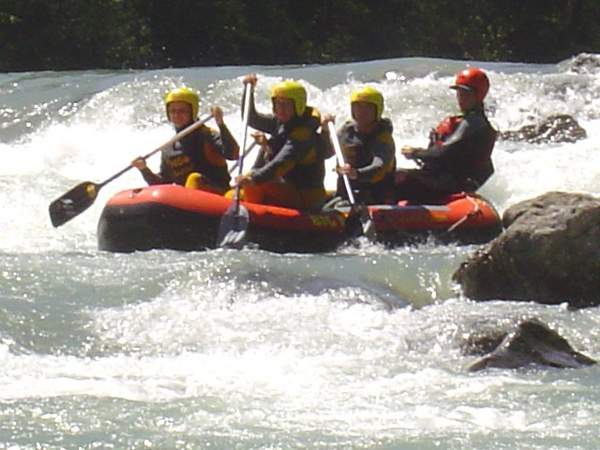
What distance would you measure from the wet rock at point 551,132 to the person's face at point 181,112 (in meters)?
Result: 4.65

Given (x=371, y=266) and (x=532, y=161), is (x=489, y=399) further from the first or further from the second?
(x=532, y=161)

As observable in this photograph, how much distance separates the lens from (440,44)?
94.0 feet

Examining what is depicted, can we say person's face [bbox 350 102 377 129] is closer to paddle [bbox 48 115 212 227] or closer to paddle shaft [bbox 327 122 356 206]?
paddle shaft [bbox 327 122 356 206]

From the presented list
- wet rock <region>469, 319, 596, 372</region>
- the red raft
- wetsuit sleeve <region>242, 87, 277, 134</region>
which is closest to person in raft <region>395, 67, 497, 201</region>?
the red raft

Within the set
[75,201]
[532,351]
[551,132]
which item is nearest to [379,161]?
[75,201]

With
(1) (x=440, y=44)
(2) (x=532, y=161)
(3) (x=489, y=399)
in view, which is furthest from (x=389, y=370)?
(1) (x=440, y=44)

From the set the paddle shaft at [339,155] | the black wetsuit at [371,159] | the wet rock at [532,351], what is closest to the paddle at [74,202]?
the paddle shaft at [339,155]

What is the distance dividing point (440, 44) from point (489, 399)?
876 inches

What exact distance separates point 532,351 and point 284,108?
365cm

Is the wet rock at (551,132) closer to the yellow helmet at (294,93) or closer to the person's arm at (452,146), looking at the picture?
the person's arm at (452,146)

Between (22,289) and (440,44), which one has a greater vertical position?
(22,289)

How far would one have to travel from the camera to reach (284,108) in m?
10.6

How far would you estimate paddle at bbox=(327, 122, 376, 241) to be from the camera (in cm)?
1031

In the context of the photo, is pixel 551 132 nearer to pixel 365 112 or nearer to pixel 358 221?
pixel 365 112
